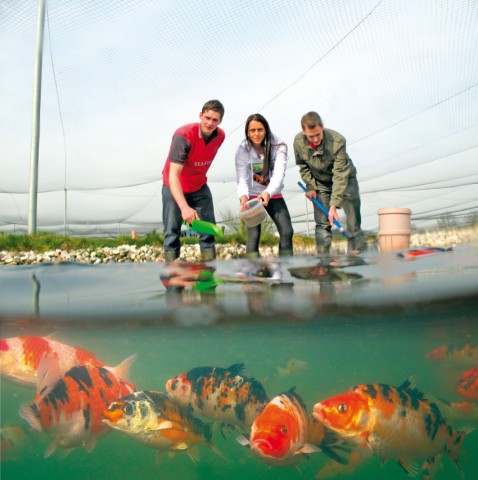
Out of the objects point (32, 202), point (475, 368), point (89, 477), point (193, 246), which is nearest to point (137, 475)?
point (89, 477)

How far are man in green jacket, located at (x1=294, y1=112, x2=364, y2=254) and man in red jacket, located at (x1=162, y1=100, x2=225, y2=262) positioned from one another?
0.77m

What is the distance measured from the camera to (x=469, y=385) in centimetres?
393

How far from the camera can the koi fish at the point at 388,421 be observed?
2672mm

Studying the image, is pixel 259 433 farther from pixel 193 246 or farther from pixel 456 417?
pixel 193 246

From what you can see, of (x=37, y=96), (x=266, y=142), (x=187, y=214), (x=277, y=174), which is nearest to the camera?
(x=187, y=214)

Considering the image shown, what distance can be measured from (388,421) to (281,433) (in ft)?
1.89

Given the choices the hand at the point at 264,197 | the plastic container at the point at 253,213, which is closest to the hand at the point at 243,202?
the plastic container at the point at 253,213

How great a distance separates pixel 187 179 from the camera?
4.59 m

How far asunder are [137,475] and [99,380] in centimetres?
212

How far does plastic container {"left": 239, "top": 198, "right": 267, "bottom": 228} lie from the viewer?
4.55m

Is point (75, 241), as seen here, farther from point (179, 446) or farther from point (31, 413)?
point (179, 446)

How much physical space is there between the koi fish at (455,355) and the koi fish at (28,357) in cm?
283

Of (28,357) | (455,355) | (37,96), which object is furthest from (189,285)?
(37,96)

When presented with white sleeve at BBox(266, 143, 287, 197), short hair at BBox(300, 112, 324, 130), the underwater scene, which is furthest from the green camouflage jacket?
the underwater scene
